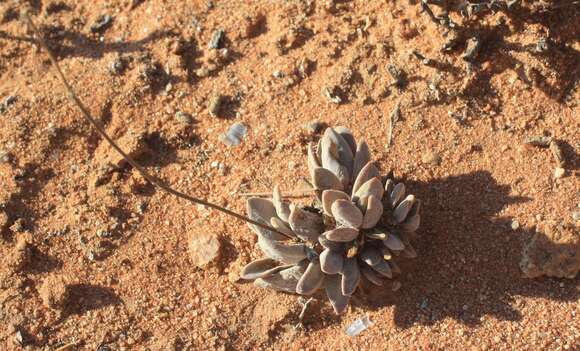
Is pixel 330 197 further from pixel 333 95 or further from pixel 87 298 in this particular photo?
pixel 87 298

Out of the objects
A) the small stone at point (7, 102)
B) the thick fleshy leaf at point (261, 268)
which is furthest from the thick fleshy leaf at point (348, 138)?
the small stone at point (7, 102)

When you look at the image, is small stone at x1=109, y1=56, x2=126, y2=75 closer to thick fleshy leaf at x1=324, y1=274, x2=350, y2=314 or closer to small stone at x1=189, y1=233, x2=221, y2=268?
small stone at x1=189, y1=233, x2=221, y2=268

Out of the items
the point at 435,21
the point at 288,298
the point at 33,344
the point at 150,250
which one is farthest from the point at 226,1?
the point at 33,344

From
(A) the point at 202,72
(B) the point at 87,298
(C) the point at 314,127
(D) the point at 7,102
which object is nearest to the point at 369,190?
(C) the point at 314,127

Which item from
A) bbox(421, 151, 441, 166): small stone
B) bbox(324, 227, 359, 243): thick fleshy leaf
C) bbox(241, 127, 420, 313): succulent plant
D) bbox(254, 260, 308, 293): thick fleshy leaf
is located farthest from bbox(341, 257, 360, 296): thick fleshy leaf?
bbox(421, 151, 441, 166): small stone

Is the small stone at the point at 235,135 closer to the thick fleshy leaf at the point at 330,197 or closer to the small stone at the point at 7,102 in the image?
the thick fleshy leaf at the point at 330,197

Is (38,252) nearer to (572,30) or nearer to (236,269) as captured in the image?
(236,269)
